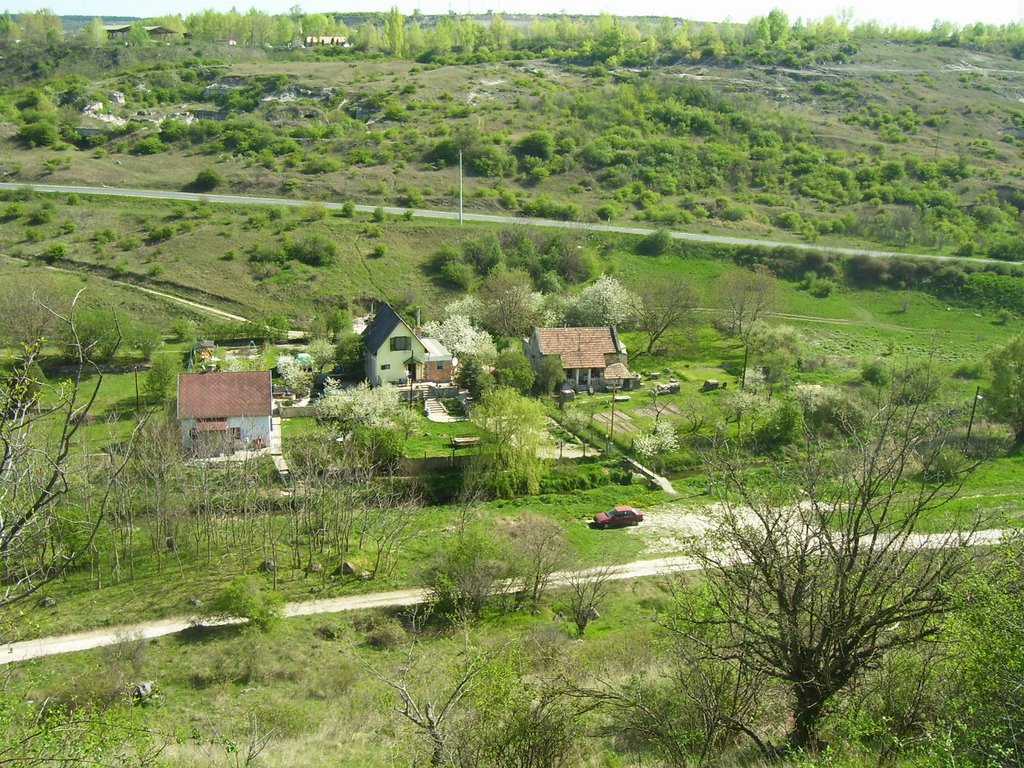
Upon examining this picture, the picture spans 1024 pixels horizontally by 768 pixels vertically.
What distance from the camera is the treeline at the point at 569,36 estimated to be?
11312cm

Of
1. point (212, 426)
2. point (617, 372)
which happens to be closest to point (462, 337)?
point (617, 372)

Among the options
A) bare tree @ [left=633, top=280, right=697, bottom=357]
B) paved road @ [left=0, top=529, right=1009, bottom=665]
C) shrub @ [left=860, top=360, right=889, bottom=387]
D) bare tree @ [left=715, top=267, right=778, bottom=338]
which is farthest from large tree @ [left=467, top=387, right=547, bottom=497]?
bare tree @ [left=715, top=267, right=778, bottom=338]

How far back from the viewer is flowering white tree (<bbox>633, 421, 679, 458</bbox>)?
114 feet

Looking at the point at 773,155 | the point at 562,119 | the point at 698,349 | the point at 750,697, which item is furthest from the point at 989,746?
the point at 562,119

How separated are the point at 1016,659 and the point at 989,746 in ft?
4.91

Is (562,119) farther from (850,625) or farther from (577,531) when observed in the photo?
(850,625)

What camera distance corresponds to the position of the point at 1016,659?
10.7m

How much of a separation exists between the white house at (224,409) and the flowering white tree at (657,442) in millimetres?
15649

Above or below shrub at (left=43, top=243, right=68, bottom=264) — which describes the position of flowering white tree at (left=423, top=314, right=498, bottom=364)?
below

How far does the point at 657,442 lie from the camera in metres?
35.0

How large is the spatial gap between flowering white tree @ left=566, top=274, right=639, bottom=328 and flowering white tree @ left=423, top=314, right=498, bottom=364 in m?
6.02

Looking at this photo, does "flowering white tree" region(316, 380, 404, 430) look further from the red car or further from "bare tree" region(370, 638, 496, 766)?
"bare tree" region(370, 638, 496, 766)

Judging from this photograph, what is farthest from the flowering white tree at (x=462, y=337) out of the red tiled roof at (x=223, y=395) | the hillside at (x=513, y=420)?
the red tiled roof at (x=223, y=395)

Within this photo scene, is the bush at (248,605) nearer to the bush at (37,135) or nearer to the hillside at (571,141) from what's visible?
the hillside at (571,141)
